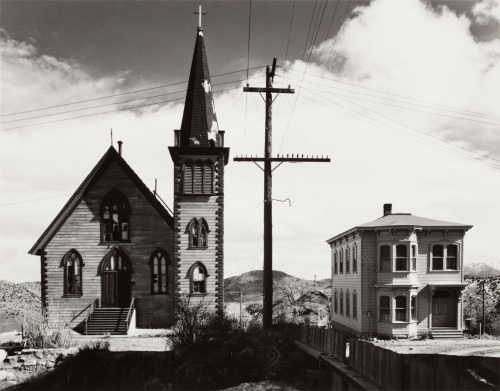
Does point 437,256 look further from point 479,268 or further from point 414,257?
point 479,268

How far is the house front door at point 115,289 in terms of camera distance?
28.8 metres

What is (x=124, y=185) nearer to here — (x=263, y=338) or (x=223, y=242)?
(x=223, y=242)

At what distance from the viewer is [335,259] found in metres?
38.7

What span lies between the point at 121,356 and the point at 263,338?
19.7 feet

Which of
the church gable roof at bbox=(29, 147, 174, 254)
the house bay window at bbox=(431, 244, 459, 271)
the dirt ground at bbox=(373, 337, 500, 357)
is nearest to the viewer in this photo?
the dirt ground at bbox=(373, 337, 500, 357)

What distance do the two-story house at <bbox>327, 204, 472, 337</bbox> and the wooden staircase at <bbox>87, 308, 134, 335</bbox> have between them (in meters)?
14.3

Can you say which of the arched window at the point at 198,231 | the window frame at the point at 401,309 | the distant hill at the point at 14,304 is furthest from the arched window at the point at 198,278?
the window frame at the point at 401,309

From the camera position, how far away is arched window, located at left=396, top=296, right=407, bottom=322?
28688 mm

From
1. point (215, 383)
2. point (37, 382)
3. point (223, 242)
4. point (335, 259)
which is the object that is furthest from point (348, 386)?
point (335, 259)

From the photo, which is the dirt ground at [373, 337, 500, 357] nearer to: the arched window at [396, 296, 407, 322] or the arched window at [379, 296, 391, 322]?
the arched window at [396, 296, 407, 322]

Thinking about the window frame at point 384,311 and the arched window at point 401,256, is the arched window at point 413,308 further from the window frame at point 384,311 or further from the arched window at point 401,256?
the arched window at point 401,256

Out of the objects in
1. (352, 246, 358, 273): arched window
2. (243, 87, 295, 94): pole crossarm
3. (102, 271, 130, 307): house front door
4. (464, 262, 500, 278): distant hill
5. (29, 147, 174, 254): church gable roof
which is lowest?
(464, 262, 500, 278): distant hill

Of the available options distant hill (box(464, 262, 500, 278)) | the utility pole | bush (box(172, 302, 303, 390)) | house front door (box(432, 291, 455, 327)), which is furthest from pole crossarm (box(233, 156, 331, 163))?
distant hill (box(464, 262, 500, 278))

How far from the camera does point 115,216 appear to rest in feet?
95.7
